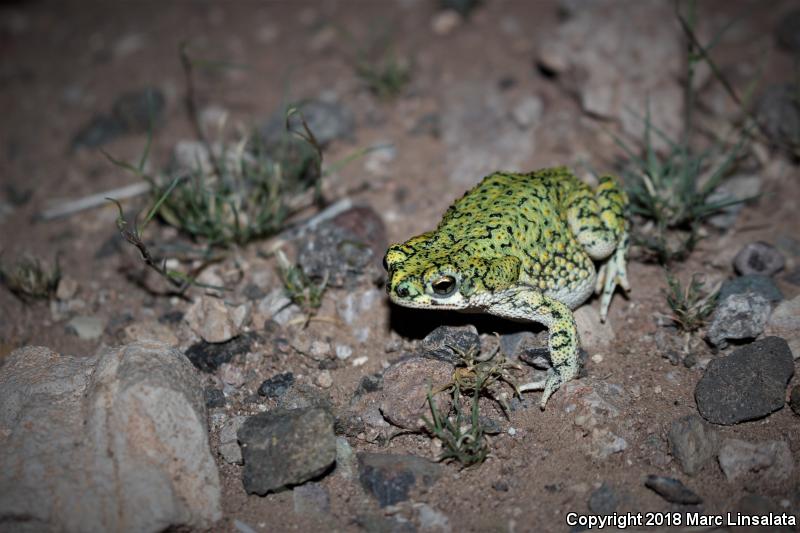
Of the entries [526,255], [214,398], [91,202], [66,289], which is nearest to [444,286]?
[526,255]

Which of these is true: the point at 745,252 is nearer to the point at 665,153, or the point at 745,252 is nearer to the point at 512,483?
the point at 665,153

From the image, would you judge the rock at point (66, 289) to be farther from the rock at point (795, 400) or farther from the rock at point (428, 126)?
the rock at point (795, 400)

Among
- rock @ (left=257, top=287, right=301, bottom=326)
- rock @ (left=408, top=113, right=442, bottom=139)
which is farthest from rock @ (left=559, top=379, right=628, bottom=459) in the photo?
rock @ (left=408, top=113, right=442, bottom=139)

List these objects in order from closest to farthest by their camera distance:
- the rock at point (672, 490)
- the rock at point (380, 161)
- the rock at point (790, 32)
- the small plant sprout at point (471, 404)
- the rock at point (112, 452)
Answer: the rock at point (112, 452), the rock at point (672, 490), the small plant sprout at point (471, 404), the rock at point (380, 161), the rock at point (790, 32)

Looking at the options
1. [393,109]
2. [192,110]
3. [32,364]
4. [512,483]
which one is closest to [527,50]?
[393,109]

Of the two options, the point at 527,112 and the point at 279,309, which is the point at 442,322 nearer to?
the point at 279,309

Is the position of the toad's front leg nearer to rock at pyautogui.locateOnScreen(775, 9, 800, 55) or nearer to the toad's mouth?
the toad's mouth

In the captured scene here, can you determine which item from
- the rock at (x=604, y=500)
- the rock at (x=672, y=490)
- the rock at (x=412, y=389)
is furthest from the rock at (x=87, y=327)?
the rock at (x=672, y=490)
